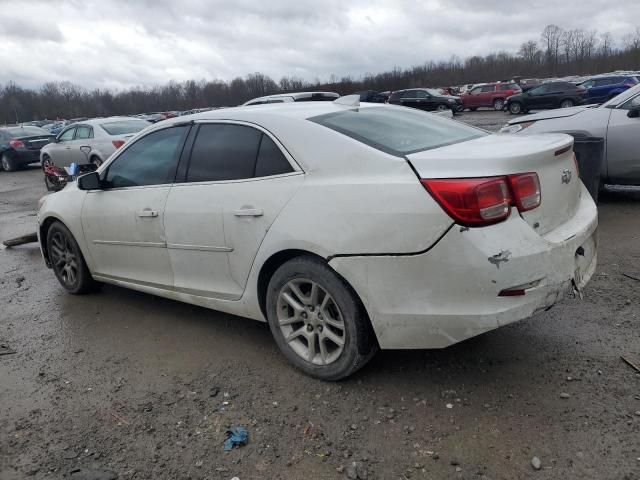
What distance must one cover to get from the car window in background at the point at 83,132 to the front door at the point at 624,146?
39.0 feet

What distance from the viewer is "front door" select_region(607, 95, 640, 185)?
21.4ft

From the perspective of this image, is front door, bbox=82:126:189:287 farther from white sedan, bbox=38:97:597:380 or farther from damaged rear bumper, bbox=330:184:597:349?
damaged rear bumper, bbox=330:184:597:349

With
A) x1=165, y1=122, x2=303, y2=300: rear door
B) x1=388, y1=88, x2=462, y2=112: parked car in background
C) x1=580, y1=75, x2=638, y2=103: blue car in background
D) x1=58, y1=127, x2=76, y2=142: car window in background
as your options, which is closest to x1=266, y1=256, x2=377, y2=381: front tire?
x1=165, y1=122, x2=303, y2=300: rear door

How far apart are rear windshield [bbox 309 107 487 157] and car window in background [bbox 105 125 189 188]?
3.99 feet

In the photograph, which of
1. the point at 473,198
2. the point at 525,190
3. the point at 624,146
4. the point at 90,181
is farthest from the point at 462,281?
the point at 624,146

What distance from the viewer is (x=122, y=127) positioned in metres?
13.6

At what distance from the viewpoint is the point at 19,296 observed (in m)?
5.34

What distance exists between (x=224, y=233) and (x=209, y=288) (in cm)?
47

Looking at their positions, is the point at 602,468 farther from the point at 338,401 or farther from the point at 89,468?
the point at 89,468

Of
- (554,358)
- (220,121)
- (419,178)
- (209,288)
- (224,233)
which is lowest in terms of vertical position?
(554,358)

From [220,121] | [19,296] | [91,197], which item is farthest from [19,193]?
[220,121]

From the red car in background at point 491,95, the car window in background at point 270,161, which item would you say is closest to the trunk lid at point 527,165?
the car window in background at point 270,161

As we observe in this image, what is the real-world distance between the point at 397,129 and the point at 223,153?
1.15 metres

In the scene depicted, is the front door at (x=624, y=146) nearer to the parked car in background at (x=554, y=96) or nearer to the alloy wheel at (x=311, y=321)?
the alloy wheel at (x=311, y=321)
